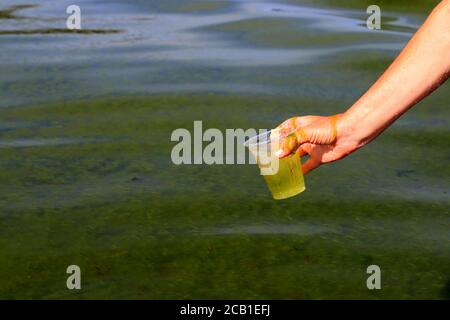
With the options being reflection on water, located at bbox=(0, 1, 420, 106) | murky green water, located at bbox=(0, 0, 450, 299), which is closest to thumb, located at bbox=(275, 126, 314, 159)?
murky green water, located at bbox=(0, 0, 450, 299)

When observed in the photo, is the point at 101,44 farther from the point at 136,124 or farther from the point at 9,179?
the point at 9,179

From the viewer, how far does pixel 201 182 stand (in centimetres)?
368

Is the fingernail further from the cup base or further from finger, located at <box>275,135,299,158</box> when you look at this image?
the cup base

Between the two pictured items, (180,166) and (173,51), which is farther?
(173,51)

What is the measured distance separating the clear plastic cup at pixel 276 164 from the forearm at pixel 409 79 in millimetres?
195

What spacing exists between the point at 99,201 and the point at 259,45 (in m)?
3.29

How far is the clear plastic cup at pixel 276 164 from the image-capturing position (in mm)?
2340

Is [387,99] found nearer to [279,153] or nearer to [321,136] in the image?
[321,136]

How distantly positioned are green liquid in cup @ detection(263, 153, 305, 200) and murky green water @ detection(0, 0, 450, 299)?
46cm

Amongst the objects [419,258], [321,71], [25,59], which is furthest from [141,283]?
[25,59]

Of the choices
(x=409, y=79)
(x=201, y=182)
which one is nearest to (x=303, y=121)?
(x=409, y=79)

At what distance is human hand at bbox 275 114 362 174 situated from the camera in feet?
7.41

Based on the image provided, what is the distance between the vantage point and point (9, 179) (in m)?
3.69

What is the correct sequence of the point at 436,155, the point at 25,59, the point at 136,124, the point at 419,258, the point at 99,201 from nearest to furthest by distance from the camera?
the point at 419,258 → the point at 99,201 → the point at 436,155 → the point at 136,124 → the point at 25,59
